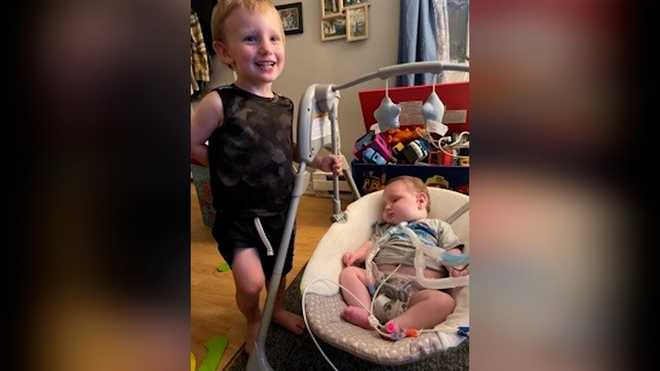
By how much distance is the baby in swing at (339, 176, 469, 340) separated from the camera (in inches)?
29.4

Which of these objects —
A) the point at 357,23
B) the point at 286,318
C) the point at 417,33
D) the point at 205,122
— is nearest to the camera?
the point at 205,122

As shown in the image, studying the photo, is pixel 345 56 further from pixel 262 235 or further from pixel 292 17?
pixel 262 235

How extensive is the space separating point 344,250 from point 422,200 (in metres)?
0.30

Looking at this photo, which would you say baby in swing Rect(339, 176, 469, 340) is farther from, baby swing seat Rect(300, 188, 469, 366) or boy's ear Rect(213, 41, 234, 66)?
boy's ear Rect(213, 41, 234, 66)

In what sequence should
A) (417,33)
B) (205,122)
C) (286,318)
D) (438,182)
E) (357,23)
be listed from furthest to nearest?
(357,23) < (417,33) < (438,182) < (286,318) < (205,122)

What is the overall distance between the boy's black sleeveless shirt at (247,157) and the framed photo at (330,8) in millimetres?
1221

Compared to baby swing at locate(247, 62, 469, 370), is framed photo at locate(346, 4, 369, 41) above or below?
above

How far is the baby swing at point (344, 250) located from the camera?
1.99 ft

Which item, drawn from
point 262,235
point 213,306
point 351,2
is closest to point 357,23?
point 351,2

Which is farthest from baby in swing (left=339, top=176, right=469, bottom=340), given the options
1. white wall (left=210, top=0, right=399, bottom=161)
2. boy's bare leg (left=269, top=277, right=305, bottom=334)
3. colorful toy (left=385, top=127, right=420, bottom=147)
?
white wall (left=210, top=0, right=399, bottom=161)

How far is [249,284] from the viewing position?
791 mm

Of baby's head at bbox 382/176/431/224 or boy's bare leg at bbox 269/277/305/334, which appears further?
baby's head at bbox 382/176/431/224

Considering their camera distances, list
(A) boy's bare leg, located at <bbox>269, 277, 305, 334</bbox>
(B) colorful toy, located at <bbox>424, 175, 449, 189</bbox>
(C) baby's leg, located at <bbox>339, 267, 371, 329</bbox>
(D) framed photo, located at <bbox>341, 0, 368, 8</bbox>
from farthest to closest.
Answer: (D) framed photo, located at <bbox>341, 0, 368, 8</bbox>
(B) colorful toy, located at <bbox>424, 175, 449, 189</bbox>
(A) boy's bare leg, located at <bbox>269, 277, 305, 334</bbox>
(C) baby's leg, located at <bbox>339, 267, 371, 329</bbox>

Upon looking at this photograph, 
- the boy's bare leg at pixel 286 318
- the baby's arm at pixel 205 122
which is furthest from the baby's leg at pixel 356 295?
the baby's arm at pixel 205 122
